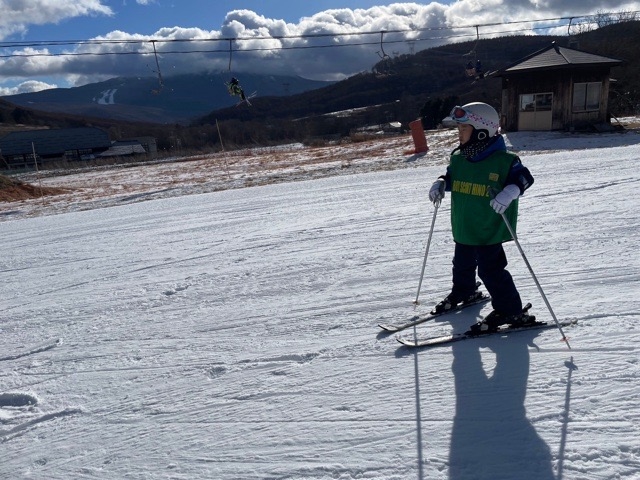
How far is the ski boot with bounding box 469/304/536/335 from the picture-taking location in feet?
11.9

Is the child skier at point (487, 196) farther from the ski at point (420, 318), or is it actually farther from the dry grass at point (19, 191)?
the dry grass at point (19, 191)

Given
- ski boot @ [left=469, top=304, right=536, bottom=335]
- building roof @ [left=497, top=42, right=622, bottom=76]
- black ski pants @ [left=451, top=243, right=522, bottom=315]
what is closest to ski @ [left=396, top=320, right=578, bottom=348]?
ski boot @ [left=469, top=304, right=536, bottom=335]

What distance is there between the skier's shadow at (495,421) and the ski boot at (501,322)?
160 millimetres

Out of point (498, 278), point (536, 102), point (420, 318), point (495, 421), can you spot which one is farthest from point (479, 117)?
point (536, 102)

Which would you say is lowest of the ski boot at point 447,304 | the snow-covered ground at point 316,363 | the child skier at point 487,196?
the snow-covered ground at point 316,363

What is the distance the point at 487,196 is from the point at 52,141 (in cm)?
6824

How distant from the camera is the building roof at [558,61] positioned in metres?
21.4

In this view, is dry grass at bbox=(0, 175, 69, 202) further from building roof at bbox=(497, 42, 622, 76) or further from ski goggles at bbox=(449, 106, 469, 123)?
building roof at bbox=(497, 42, 622, 76)

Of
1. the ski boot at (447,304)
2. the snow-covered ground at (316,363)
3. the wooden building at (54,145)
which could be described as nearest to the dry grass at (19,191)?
the snow-covered ground at (316,363)

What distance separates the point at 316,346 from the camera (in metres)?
3.73

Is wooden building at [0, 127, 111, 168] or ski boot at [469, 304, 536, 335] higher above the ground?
wooden building at [0, 127, 111, 168]

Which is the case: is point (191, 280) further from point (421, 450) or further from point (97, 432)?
point (421, 450)

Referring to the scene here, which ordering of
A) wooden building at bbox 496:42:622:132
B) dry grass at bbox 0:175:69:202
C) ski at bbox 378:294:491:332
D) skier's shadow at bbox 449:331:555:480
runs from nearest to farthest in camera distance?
skier's shadow at bbox 449:331:555:480, ski at bbox 378:294:491:332, dry grass at bbox 0:175:69:202, wooden building at bbox 496:42:622:132

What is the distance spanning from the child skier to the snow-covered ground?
0.97ft
